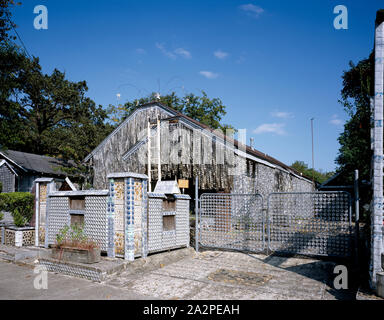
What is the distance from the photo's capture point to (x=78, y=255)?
660 centimetres

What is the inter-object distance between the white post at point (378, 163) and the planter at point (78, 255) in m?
5.35

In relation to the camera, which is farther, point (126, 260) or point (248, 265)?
point (248, 265)

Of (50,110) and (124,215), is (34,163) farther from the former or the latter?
(124,215)

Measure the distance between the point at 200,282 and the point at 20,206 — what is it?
736 centimetres

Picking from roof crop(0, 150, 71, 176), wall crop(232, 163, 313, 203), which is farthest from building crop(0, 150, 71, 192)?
wall crop(232, 163, 313, 203)

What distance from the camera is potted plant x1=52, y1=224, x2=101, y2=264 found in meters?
6.53

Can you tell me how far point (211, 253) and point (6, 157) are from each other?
1825 cm

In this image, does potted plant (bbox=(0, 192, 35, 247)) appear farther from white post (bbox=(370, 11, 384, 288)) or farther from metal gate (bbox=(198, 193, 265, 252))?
white post (bbox=(370, 11, 384, 288))

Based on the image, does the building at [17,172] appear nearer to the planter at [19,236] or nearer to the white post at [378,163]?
the planter at [19,236]

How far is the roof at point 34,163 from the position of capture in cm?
2072

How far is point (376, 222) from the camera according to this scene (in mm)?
4871

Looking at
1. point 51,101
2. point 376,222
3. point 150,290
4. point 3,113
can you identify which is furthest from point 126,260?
point 51,101

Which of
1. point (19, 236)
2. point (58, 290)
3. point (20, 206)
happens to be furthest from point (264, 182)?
point (58, 290)
